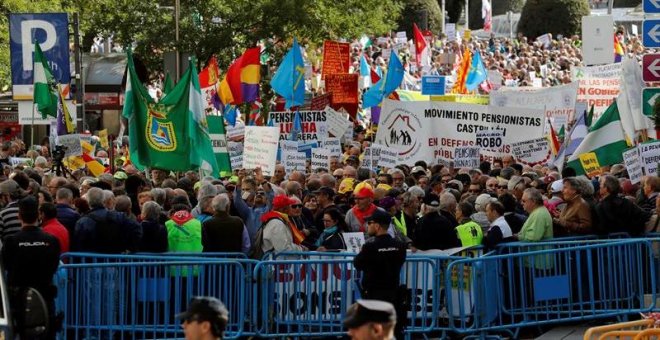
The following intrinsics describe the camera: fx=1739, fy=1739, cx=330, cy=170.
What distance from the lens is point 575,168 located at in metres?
21.8

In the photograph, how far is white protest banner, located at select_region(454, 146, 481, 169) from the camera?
930 inches

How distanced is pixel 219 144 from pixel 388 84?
8.24 m

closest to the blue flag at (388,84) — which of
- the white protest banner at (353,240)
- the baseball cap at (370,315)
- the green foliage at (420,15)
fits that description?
the white protest banner at (353,240)

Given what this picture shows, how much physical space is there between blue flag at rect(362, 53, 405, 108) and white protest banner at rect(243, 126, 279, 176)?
7836 mm

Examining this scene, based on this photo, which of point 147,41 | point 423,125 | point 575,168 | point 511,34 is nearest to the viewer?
point 575,168

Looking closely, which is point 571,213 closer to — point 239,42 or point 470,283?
point 470,283

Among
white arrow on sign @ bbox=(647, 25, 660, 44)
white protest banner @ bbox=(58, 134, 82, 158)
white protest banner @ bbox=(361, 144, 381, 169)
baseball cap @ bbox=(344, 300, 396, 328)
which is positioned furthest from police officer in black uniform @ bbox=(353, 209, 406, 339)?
white protest banner @ bbox=(58, 134, 82, 158)

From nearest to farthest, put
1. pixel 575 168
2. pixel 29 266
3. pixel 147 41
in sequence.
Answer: pixel 29 266, pixel 575 168, pixel 147 41

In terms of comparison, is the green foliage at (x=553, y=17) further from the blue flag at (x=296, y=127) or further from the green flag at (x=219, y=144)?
the green flag at (x=219, y=144)

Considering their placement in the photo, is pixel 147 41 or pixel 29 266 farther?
pixel 147 41

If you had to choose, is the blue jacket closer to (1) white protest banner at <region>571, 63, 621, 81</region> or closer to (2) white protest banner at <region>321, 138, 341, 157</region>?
(2) white protest banner at <region>321, 138, 341, 157</region>

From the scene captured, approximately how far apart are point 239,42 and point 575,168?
1549cm

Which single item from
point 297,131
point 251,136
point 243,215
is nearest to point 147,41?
point 297,131

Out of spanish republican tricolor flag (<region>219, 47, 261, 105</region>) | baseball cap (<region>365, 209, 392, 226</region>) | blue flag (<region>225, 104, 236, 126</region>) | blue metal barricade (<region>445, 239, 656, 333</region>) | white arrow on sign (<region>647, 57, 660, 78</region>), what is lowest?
blue metal barricade (<region>445, 239, 656, 333</region>)
